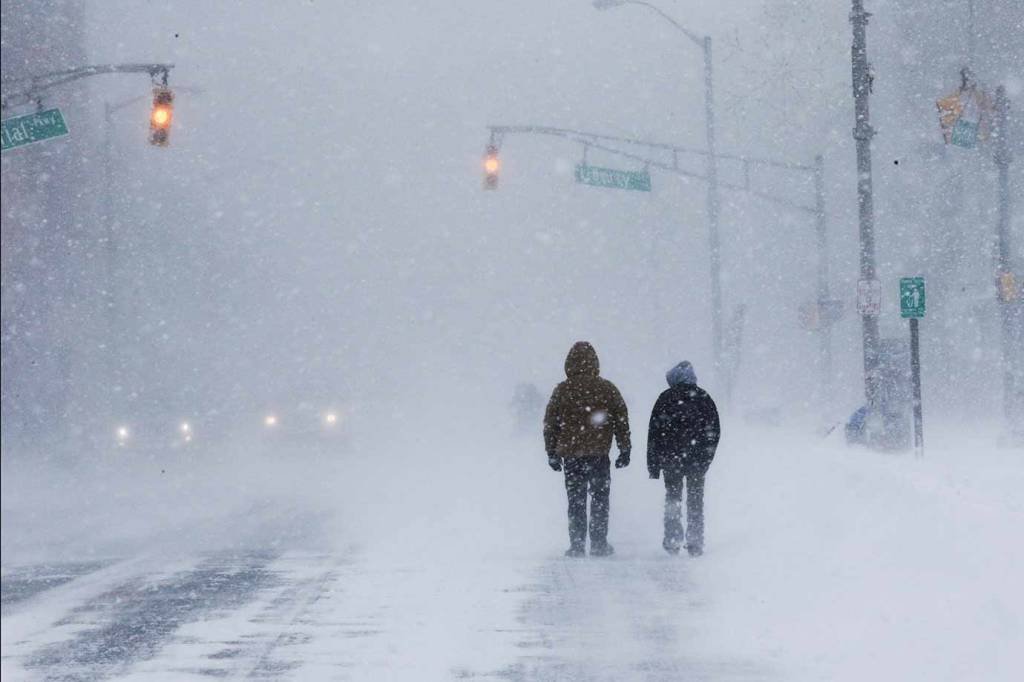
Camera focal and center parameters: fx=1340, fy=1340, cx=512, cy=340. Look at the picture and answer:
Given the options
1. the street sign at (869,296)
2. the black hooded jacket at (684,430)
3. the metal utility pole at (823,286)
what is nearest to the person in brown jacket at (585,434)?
the black hooded jacket at (684,430)

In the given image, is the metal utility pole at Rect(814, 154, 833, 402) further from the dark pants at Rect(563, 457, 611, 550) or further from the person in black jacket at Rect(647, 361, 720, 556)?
the dark pants at Rect(563, 457, 611, 550)

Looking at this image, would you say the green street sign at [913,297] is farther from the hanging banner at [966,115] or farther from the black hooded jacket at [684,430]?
the black hooded jacket at [684,430]

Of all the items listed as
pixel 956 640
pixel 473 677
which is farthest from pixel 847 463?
pixel 473 677

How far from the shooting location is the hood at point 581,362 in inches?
466

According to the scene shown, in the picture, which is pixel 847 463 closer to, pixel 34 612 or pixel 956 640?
pixel 956 640

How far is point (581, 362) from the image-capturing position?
11852 millimetres

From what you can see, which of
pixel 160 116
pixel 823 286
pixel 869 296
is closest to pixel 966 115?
pixel 869 296

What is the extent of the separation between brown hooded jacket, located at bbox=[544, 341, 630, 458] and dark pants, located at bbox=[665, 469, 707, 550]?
→ 58 centimetres

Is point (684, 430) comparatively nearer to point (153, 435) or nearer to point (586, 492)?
point (586, 492)

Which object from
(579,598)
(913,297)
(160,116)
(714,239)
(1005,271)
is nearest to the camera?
(579,598)

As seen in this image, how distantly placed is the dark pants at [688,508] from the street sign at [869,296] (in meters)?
7.08

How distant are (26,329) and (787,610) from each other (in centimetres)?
4357

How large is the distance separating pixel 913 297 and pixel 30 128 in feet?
42.0

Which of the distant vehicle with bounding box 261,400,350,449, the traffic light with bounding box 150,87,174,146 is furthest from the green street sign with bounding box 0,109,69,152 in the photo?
the distant vehicle with bounding box 261,400,350,449
